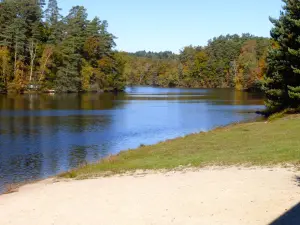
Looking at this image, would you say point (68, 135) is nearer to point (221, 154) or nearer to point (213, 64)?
point (221, 154)

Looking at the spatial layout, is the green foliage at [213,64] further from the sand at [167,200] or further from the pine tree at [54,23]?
the sand at [167,200]

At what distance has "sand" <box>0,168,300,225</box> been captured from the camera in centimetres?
1045

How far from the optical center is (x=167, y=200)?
12039 millimetres

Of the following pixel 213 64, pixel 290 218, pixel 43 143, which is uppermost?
pixel 213 64

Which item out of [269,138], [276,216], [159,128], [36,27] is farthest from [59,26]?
[276,216]

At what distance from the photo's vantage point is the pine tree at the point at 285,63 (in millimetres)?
36906

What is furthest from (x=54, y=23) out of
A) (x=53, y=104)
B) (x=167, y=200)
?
(x=167, y=200)

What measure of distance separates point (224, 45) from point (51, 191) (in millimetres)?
169576

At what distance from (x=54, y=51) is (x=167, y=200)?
9662cm

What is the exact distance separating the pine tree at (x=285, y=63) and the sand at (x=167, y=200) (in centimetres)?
2420

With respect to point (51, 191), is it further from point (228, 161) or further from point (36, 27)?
point (36, 27)

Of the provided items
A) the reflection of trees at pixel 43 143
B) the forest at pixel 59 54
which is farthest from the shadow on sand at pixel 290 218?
the forest at pixel 59 54

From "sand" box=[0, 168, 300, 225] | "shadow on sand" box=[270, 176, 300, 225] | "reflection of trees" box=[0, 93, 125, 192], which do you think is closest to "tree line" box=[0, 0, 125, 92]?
"reflection of trees" box=[0, 93, 125, 192]

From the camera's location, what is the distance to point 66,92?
10769 cm
